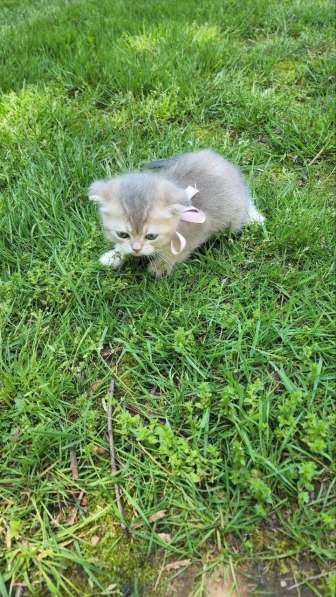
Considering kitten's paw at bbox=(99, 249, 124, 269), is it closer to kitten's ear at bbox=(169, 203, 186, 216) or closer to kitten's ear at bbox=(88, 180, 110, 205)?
kitten's ear at bbox=(88, 180, 110, 205)

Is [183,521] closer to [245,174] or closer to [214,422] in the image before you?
[214,422]

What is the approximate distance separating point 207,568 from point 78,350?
3.73 feet

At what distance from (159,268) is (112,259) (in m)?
0.27

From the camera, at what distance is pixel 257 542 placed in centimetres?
188

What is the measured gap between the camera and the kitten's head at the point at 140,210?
2.44 m

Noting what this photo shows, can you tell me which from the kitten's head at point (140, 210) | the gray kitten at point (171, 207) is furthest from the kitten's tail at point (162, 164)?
the kitten's head at point (140, 210)

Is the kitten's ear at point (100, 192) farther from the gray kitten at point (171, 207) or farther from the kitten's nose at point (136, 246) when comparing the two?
the kitten's nose at point (136, 246)

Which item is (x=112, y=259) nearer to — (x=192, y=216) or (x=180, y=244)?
(x=180, y=244)

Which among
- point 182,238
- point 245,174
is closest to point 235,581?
point 182,238

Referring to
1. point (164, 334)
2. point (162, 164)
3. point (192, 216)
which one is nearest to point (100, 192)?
point (192, 216)

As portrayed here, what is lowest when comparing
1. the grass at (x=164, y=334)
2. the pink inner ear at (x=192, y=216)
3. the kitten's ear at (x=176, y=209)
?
the grass at (x=164, y=334)

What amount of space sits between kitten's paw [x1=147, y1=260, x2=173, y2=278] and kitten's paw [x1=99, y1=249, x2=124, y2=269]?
0.57ft

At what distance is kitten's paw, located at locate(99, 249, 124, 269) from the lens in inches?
110

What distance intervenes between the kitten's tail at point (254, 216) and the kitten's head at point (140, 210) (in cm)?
59
